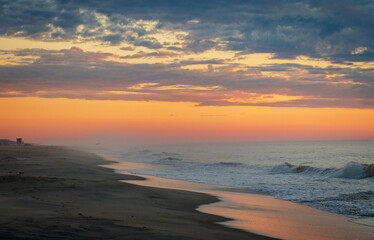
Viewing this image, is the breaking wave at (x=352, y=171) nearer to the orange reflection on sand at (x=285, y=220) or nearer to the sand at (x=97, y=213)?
the orange reflection on sand at (x=285, y=220)

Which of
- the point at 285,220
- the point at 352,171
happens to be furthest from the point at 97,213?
the point at 352,171

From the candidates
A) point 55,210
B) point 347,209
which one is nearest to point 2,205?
point 55,210

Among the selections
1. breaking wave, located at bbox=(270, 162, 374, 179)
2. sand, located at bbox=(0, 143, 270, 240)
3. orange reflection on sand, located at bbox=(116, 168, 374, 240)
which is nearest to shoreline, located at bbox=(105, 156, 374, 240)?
orange reflection on sand, located at bbox=(116, 168, 374, 240)

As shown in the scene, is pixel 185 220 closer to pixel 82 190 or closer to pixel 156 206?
pixel 156 206

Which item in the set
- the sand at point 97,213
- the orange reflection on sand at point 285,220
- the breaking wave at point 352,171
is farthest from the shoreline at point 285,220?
the breaking wave at point 352,171

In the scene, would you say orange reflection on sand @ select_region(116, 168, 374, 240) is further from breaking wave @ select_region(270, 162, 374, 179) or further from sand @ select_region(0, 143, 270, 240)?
breaking wave @ select_region(270, 162, 374, 179)

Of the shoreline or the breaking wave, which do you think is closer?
the shoreline

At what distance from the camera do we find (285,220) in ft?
38.8

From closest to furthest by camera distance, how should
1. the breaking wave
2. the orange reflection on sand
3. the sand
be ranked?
the sand, the orange reflection on sand, the breaking wave

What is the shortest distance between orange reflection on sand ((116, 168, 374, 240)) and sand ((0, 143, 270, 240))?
2.62 ft

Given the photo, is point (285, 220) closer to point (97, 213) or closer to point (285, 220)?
point (285, 220)

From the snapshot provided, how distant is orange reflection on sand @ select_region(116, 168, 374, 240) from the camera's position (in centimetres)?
984

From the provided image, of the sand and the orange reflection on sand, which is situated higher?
the sand

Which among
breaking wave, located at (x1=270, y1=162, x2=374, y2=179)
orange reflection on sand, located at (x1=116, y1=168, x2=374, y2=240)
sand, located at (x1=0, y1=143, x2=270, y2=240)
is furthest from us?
breaking wave, located at (x1=270, y1=162, x2=374, y2=179)
